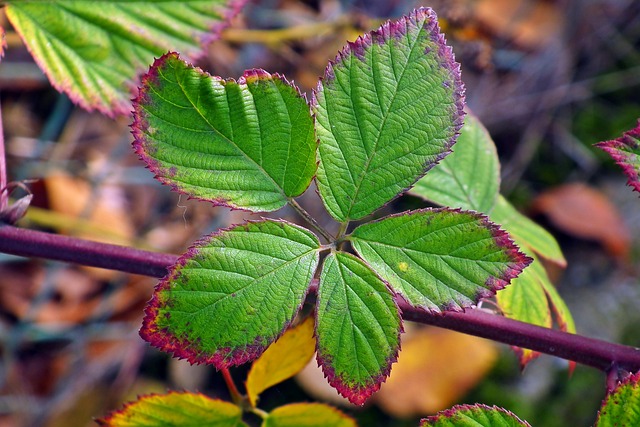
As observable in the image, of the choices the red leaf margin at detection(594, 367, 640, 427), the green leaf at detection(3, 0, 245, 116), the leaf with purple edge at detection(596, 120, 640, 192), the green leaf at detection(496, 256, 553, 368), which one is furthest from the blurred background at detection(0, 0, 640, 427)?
the red leaf margin at detection(594, 367, 640, 427)

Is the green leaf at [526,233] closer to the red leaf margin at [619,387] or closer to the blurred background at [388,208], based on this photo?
the red leaf margin at [619,387]

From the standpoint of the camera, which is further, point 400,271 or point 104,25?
point 104,25

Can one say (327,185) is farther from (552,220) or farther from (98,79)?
(552,220)

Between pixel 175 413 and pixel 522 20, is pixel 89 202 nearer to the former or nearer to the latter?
pixel 175 413

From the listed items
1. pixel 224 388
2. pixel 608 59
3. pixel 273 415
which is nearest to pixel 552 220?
pixel 608 59

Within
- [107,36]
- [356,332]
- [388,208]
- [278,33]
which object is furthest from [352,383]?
[388,208]

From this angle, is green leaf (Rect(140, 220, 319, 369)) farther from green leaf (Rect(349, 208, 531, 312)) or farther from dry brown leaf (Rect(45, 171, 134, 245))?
dry brown leaf (Rect(45, 171, 134, 245))
